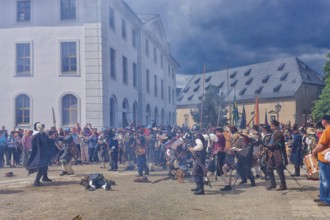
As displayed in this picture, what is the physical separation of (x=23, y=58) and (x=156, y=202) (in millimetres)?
18533

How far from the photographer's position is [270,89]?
55.9 metres

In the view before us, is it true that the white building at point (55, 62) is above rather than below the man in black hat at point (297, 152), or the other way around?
above

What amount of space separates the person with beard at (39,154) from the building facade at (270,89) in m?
34.1

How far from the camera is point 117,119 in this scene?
26.6 metres

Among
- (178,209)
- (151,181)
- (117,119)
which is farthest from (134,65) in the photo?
(178,209)

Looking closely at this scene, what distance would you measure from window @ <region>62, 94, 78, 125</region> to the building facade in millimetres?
24403

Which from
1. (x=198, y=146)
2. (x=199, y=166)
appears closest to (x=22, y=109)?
(x=198, y=146)

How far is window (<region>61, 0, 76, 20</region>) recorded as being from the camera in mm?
24391

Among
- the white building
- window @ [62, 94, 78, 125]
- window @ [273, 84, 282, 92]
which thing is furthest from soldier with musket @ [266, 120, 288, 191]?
window @ [273, 84, 282, 92]

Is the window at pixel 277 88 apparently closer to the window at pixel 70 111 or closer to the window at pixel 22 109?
the window at pixel 70 111

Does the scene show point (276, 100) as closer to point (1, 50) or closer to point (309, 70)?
point (309, 70)

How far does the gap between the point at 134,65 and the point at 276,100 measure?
2804cm

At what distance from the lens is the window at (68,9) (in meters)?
24.4

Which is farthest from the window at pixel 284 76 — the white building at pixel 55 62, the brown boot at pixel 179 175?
the brown boot at pixel 179 175
